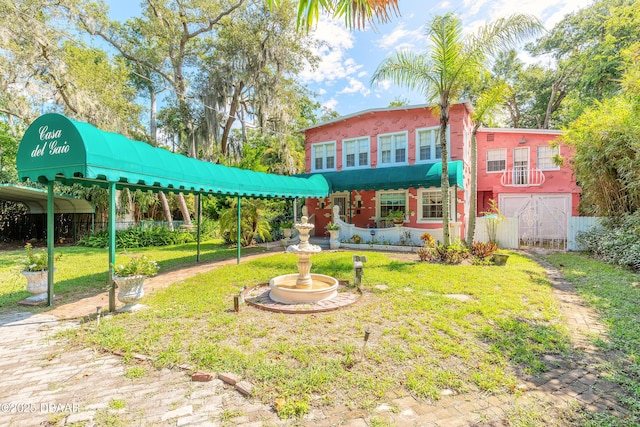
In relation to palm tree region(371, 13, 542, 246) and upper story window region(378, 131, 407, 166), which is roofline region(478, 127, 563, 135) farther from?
palm tree region(371, 13, 542, 246)

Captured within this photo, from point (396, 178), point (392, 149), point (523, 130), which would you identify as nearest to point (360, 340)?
point (396, 178)

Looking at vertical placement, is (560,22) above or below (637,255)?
above

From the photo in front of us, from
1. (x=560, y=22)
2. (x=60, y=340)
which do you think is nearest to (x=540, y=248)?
(x=60, y=340)

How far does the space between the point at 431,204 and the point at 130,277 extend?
43.4ft

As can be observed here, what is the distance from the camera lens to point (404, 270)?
8.79 m

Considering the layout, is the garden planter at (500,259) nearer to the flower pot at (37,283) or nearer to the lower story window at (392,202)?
the lower story window at (392,202)

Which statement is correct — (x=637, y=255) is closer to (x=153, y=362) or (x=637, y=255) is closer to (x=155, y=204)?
(x=153, y=362)

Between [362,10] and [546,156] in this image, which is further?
[546,156]

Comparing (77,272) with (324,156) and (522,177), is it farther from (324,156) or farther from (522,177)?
(522,177)

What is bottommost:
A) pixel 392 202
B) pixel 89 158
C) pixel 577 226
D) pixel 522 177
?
pixel 577 226

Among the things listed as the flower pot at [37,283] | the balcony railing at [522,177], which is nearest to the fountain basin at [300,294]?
the flower pot at [37,283]

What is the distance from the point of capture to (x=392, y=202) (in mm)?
15867

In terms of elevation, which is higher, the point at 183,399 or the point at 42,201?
the point at 42,201

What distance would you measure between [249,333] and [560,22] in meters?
31.7
